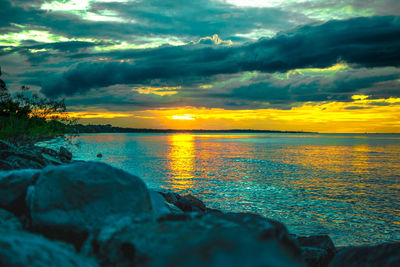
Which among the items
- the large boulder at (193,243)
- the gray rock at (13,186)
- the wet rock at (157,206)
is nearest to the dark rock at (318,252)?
the wet rock at (157,206)

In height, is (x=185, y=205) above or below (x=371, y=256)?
below

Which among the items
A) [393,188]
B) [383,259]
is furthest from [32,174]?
[393,188]

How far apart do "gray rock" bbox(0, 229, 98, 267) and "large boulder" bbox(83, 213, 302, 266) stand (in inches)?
14.5

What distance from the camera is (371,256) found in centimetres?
518

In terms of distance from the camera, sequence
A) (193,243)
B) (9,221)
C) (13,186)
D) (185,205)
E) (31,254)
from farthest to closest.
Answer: (185,205)
(13,186)
(9,221)
(193,243)
(31,254)

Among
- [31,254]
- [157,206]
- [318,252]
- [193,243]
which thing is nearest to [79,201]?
[31,254]

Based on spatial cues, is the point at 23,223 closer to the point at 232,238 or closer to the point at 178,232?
the point at 178,232

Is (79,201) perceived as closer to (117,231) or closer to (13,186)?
(117,231)

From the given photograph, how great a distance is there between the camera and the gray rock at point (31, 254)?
8.73 ft

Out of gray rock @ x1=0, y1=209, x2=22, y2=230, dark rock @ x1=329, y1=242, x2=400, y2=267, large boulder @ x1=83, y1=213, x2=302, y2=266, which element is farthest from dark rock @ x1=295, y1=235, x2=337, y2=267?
gray rock @ x1=0, y1=209, x2=22, y2=230

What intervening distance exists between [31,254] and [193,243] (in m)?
1.43

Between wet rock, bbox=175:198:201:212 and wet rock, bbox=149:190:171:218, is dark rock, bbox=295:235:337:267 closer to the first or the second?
wet rock, bbox=149:190:171:218

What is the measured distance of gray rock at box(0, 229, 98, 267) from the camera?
2.66m

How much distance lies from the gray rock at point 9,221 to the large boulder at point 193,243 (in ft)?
6.22
